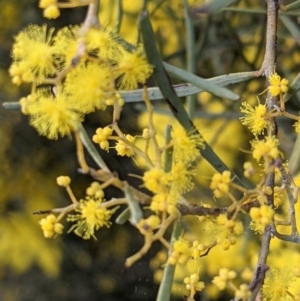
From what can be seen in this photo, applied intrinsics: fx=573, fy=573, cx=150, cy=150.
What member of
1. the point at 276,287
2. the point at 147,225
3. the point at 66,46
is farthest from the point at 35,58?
the point at 276,287

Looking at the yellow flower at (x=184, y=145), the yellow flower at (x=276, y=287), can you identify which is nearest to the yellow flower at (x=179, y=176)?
the yellow flower at (x=184, y=145)

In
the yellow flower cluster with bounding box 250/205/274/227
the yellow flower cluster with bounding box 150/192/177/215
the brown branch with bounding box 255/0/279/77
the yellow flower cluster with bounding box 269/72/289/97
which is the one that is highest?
the brown branch with bounding box 255/0/279/77

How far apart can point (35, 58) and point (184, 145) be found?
104mm

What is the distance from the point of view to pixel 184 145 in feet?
1.14

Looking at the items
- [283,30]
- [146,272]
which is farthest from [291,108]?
[146,272]

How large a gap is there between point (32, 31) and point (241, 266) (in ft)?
1.88

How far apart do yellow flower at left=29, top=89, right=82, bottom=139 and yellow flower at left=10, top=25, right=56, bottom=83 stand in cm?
1

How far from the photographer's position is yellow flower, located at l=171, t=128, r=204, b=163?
35cm

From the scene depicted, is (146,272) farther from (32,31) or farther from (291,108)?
(32,31)

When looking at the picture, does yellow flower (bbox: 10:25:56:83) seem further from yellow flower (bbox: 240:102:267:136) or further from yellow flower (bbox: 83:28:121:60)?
yellow flower (bbox: 240:102:267:136)

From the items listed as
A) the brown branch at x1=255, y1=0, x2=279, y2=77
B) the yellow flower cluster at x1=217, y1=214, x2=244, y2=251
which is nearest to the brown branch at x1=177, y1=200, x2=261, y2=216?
the yellow flower cluster at x1=217, y1=214, x2=244, y2=251

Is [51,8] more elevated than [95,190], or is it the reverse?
[51,8]

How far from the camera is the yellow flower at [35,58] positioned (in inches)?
13.6

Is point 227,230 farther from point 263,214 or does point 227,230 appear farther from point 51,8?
point 51,8
